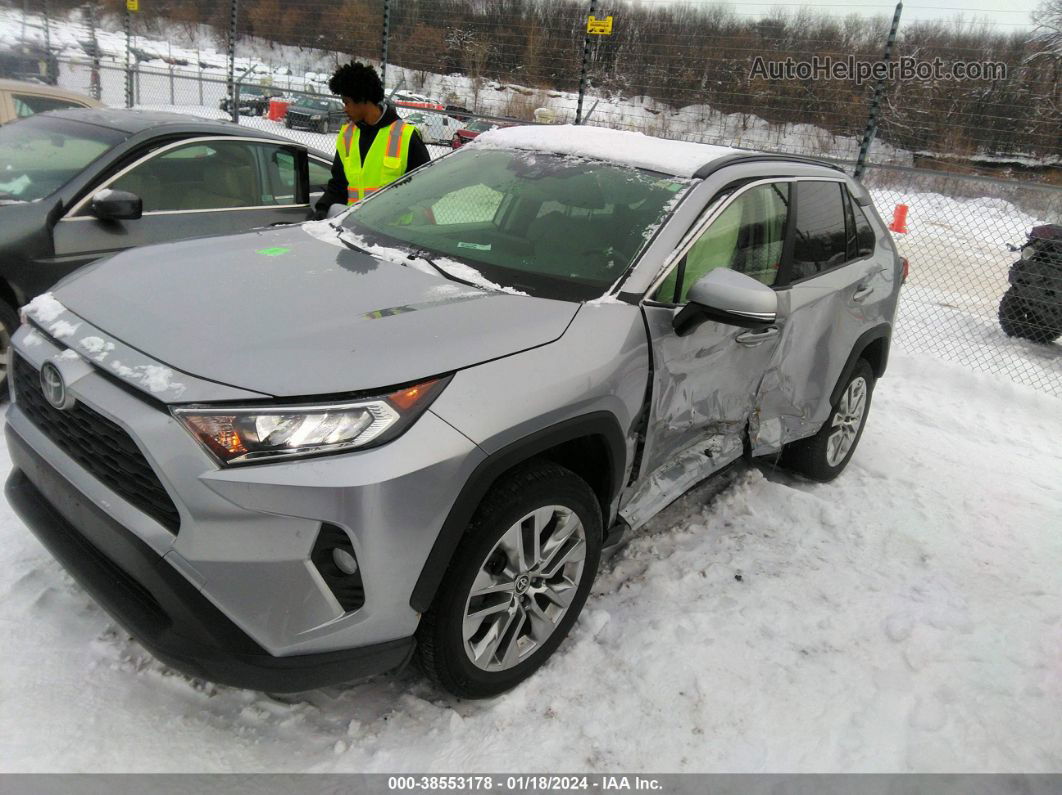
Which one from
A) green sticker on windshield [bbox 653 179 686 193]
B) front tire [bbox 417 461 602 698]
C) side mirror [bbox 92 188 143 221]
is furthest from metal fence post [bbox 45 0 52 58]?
front tire [bbox 417 461 602 698]

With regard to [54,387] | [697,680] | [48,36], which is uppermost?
[48,36]

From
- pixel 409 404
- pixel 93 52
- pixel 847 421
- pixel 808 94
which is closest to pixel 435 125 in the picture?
pixel 808 94

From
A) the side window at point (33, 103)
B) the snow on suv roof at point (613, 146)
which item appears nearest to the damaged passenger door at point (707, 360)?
the snow on suv roof at point (613, 146)

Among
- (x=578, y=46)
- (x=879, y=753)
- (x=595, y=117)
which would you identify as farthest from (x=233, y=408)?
(x=578, y=46)

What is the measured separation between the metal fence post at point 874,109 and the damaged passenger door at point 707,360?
4.46 metres

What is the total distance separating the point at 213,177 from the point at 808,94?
25.7 ft

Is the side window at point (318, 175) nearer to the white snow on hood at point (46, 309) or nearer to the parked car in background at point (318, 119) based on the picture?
the white snow on hood at point (46, 309)

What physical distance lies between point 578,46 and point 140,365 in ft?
28.7

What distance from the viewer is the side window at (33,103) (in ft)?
21.9

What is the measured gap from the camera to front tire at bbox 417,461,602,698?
2.18 meters

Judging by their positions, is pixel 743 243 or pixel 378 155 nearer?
pixel 743 243

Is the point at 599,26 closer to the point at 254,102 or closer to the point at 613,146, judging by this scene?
the point at 613,146

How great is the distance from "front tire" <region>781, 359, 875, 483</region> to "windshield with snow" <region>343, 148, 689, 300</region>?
1863 millimetres

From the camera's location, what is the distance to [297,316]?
223 cm
